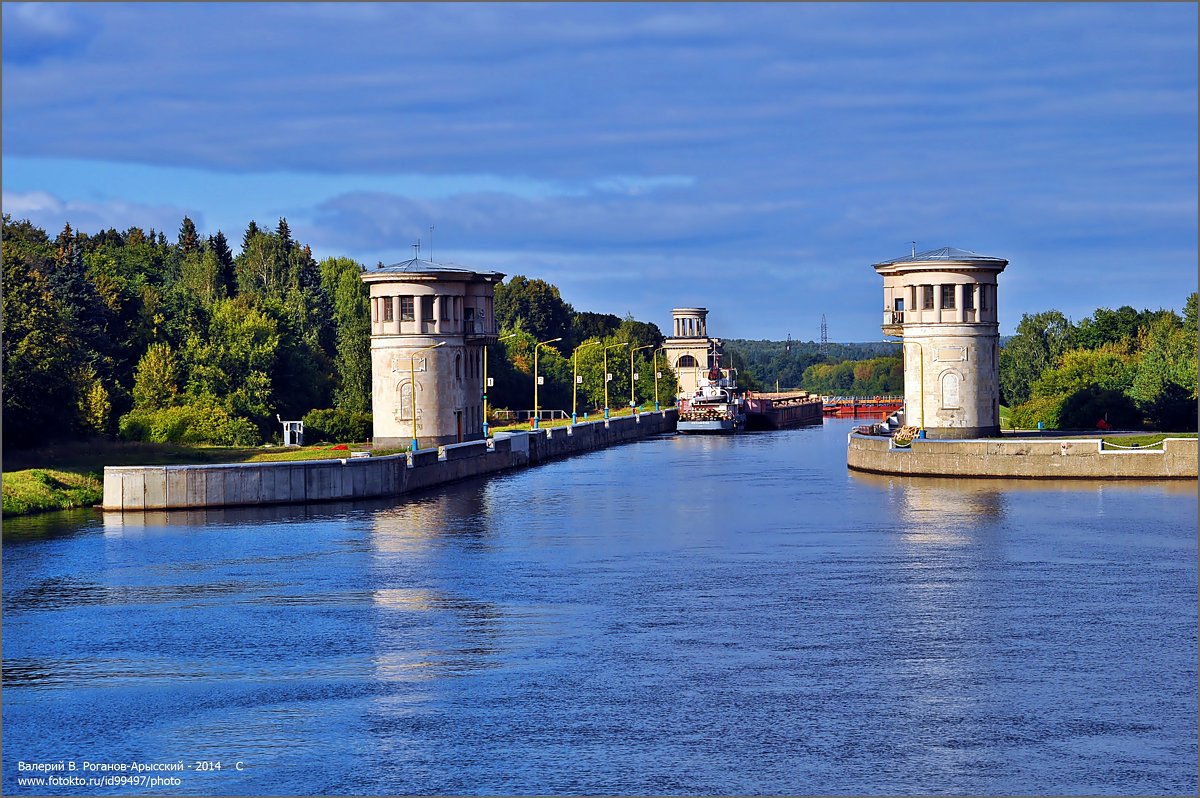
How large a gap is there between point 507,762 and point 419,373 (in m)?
71.4

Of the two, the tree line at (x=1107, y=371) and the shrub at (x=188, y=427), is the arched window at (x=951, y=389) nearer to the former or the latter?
the tree line at (x=1107, y=371)

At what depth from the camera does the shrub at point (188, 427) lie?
9831cm

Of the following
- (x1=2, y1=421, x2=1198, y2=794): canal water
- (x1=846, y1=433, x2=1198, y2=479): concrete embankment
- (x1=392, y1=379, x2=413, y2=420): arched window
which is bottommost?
(x1=2, y1=421, x2=1198, y2=794): canal water

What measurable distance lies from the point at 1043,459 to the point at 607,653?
57.4m

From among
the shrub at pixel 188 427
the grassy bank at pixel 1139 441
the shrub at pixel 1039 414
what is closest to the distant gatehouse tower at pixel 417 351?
the shrub at pixel 188 427

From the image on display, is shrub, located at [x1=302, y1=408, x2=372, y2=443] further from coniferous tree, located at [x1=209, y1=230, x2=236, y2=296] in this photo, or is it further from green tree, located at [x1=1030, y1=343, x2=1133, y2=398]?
green tree, located at [x1=1030, y1=343, x2=1133, y2=398]

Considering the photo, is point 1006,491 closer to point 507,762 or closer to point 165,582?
point 165,582

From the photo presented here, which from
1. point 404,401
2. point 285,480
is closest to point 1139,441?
point 404,401

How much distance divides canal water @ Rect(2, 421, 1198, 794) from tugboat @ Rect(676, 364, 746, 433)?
99.8 metres

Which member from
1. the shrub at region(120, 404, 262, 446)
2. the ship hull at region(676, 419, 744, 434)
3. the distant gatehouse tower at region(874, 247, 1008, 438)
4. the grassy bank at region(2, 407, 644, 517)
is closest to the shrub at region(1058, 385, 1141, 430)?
the distant gatehouse tower at region(874, 247, 1008, 438)

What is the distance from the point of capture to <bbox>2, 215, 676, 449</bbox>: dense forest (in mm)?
87812

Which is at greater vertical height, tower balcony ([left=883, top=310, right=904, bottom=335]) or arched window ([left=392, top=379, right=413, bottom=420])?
tower balcony ([left=883, top=310, right=904, bottom=335])

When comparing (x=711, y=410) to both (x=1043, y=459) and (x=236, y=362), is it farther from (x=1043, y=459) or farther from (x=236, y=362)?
(x=1043, y=459)

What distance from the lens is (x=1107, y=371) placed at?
12988 centimetres
